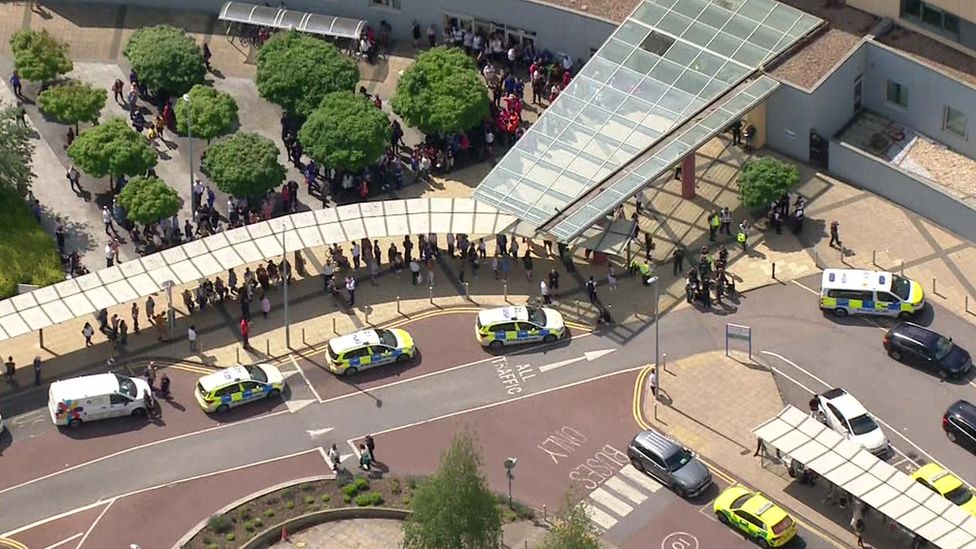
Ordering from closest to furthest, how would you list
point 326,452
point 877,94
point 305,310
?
1. point 326,452
2. point 305,310
3. point 877,94

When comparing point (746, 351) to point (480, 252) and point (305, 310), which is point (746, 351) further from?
point (305, 310)

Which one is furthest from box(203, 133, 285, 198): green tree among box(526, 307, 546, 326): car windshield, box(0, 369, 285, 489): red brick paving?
box(526, 307, 546, 326): car windshield

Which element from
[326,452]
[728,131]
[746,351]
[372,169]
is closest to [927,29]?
[728,131]

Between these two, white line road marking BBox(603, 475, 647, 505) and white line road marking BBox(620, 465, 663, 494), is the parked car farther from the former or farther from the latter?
white line road marking BBox(603, 475, 647, 505)

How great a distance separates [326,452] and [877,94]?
36752mm

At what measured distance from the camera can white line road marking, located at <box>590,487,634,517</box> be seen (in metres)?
96.1

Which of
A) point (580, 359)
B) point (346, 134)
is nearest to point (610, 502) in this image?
point (580, 359)

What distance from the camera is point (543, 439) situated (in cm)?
9981

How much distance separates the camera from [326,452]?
327ft

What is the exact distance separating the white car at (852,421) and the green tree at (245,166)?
31048 millimetres

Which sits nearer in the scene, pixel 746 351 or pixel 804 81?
pixel 746 351

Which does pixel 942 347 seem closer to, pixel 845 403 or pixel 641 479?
pixel 845 403

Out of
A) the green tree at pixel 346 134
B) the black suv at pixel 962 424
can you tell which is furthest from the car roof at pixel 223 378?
the black suv at pixel 962 424

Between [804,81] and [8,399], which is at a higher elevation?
[804,81]
